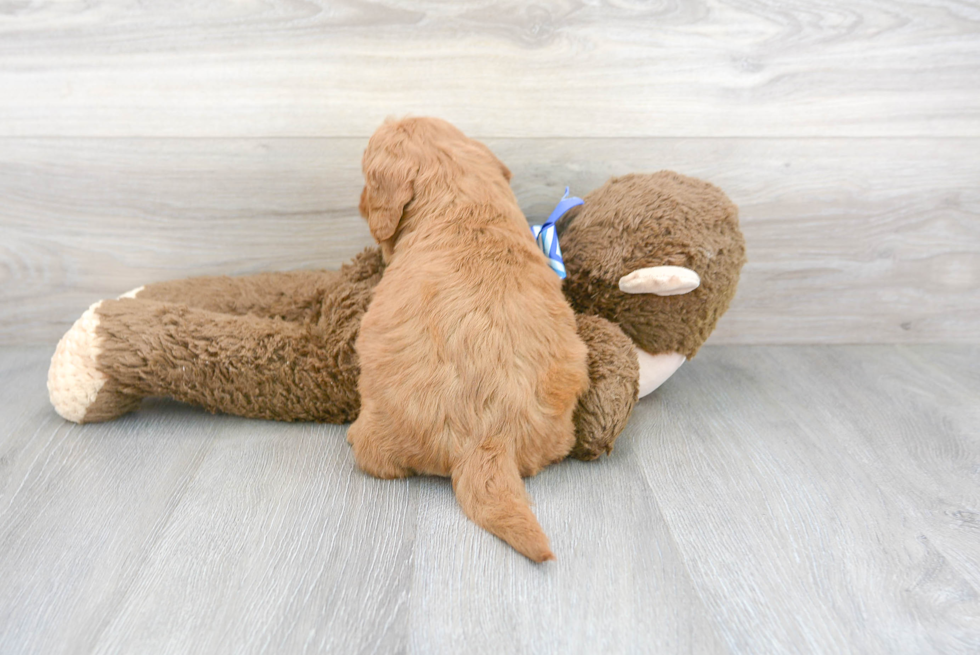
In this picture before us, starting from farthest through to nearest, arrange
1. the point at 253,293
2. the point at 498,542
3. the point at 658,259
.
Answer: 1. the point at 253,293
2. the point at 658,259
3. the point at 498,542

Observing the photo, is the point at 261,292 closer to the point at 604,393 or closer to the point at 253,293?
the point at 253,293

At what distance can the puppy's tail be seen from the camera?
0.72 m

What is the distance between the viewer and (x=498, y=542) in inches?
29.6

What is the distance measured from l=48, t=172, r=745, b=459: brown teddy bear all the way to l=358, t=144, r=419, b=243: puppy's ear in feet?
0.41

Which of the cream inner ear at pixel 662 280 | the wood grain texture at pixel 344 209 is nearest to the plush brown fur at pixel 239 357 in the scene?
the wood grain texture at pixel 344 209

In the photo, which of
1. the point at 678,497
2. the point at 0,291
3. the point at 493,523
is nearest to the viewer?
the point at 493,523

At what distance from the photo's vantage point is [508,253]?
0.88 meters

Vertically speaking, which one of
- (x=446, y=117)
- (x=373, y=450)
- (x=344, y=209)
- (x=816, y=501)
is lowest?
(x=816, y=501)

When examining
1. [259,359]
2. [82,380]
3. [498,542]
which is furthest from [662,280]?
[82,380]

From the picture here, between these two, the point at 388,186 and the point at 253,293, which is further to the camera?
the point at 253,293

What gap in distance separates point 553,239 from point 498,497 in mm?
414

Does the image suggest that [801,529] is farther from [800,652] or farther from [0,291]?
[0,291]

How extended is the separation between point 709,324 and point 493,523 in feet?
1.61

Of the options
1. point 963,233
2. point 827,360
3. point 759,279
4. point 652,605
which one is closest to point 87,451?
point 652,605
